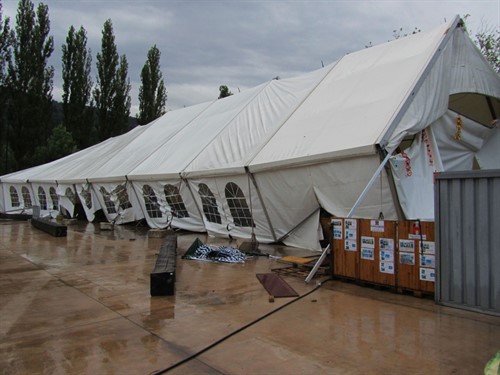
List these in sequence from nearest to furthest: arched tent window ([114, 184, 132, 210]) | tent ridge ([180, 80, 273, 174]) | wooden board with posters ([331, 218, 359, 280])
→ wooden board with posters ([331, 218, 359, 280])
tent ridge ([180, 80, 273, 174])
arched tent window ([114, 184, 132, 210])

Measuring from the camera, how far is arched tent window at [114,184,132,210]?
17562 millimetres

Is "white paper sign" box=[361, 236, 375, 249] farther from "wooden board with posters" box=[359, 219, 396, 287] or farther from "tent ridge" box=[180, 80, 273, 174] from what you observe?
"tent ridge" box=[180, 80, 273, 174]

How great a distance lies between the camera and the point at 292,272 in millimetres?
7867

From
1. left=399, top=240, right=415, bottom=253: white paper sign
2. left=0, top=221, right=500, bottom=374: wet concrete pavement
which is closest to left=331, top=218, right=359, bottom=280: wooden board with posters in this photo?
left=0, top=221, right=500, bottom=374: wet concrete pavement

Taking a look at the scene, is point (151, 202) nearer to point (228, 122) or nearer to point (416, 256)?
point (228, 122)

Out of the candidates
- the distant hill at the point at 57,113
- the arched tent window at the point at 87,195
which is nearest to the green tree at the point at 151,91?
the distant hill at the point at 57,113

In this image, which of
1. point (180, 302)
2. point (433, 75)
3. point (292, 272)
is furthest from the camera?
point (433, 75)

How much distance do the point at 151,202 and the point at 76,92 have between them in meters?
24.7

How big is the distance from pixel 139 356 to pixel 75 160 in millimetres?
21741

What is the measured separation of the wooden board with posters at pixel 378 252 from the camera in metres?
6.34

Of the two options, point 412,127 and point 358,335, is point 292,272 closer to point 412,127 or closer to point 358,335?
point 358,335

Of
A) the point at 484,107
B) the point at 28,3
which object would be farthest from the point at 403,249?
the point at 28,3

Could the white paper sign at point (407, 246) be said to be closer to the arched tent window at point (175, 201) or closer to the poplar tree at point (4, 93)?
the arched tent window at point (175, 201)

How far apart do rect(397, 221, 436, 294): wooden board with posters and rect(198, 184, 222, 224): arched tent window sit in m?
8.13
